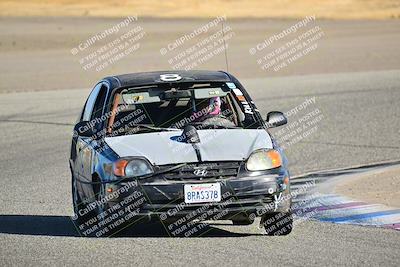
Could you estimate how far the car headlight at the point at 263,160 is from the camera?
31.6ft

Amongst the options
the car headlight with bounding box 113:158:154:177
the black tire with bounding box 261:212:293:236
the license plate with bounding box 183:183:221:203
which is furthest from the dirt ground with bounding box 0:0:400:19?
the license plate with bounding box 183:183:221:203

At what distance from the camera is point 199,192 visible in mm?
9414

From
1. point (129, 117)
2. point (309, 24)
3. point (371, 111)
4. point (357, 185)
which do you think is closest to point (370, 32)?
point (309, 24)

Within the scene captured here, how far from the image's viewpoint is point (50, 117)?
70.9ft

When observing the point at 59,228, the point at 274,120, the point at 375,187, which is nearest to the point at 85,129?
the point at 59,228

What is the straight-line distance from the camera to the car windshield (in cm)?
1057

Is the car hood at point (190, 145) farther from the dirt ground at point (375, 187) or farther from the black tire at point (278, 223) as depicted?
the dirt ground at point (375, 187)

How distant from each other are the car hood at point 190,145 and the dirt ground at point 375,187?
2135 mm

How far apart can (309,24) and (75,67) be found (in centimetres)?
2026

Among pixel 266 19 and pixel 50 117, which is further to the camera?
pixel 266 19

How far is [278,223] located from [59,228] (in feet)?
7.32

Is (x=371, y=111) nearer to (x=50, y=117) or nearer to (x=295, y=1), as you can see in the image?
(x=50, y=117)

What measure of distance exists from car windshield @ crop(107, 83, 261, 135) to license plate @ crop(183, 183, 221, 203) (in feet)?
3.80

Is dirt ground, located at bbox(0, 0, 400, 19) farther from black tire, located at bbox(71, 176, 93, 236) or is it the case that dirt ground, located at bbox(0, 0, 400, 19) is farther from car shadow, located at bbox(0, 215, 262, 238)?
black tire, located at bbox(71, 176, 93, 236)
